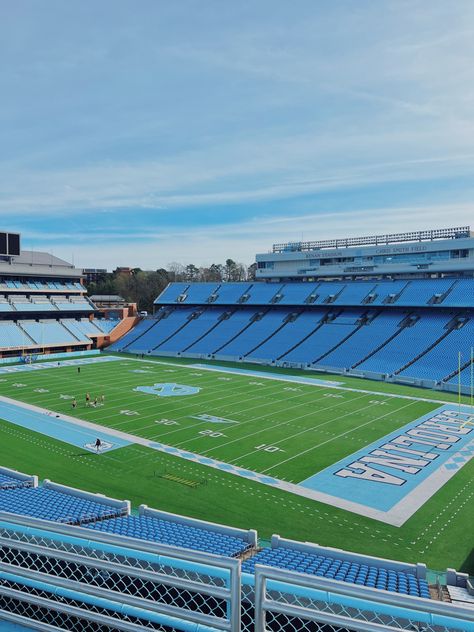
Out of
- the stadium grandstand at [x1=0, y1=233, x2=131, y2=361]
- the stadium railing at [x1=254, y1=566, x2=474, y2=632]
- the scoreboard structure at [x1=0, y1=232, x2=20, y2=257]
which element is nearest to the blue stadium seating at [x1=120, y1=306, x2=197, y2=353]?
the stadium grandstand at [x1=0, y1=233, x2=131, y2=361]

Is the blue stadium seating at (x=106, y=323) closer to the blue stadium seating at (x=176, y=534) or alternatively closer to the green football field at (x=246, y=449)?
the green football field at (x=246, y=449)

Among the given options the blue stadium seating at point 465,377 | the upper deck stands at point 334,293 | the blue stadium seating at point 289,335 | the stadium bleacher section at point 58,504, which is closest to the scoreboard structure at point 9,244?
the upper deck stands at point 334,293

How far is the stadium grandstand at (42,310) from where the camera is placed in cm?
5684

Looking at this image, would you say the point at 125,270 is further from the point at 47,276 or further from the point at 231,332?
the point at 231,332

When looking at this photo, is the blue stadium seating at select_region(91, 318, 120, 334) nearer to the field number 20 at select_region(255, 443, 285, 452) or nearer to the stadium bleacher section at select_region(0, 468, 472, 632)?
the field number 20 at select_region(255, 443, 285, 452)

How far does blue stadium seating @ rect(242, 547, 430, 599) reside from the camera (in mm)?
10016

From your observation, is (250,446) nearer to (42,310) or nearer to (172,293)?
(42,310)

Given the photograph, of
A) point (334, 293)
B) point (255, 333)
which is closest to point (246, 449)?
point (255, 333)

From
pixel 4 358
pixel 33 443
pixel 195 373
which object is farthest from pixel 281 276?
pixel 33 443

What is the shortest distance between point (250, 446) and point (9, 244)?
4807cm

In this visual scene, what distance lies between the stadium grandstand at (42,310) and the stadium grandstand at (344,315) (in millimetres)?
5083

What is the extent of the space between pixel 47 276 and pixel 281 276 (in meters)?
31.4

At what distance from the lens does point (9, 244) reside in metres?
60.9

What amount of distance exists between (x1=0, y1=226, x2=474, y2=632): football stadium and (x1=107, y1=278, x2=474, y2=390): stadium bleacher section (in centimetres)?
24
